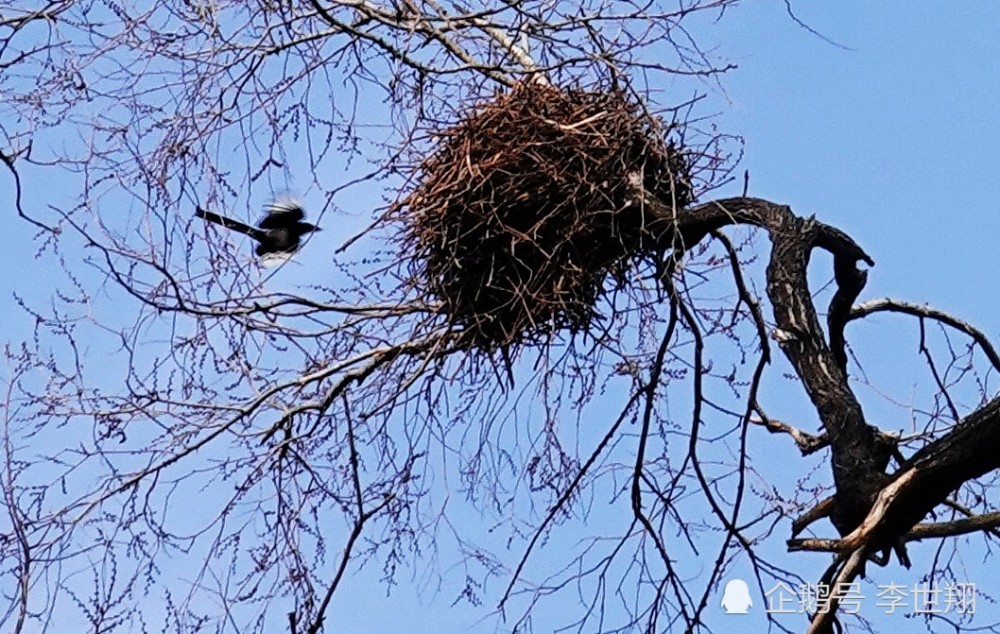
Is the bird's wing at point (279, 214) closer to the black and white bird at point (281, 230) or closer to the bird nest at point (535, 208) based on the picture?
the black and white bird at point (281, 230)

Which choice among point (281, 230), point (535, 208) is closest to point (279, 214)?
point (281, 230)

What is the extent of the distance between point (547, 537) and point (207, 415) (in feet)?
3.13

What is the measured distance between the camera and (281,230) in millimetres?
4555

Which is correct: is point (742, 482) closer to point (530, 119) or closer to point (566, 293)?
point (566, 293)

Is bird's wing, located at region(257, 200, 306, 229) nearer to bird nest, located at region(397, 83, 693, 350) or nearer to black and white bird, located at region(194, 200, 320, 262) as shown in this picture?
black and white bird, located at region(194, 200, 320, 262)

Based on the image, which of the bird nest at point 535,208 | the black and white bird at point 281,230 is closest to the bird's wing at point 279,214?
the black and white bird at point 281,230

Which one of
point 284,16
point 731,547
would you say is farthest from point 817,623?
point 284,16

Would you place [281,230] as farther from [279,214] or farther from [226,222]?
[226,222]

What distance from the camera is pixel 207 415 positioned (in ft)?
14.1

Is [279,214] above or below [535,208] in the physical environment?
above

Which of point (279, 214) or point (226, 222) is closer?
point (226, 222)

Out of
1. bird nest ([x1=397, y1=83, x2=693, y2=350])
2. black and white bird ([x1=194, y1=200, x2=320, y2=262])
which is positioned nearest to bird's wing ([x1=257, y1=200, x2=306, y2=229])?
black and white bird ([x1=194, y1=200, x2=320, y2=262])

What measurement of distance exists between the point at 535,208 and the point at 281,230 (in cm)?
77

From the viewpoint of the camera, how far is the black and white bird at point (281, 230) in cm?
448
